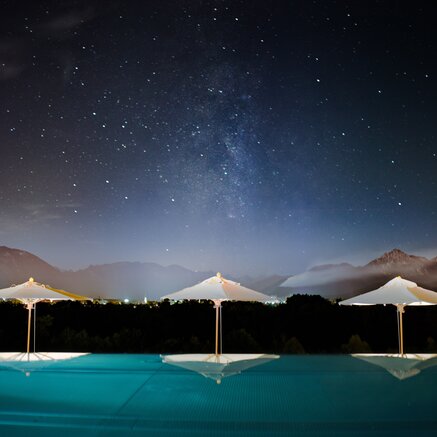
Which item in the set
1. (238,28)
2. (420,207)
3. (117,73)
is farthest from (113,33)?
(420,207)

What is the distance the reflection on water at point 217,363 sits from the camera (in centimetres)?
862

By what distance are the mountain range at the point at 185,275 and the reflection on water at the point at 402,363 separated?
15.2 meters

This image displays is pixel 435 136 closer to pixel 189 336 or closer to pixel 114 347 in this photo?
pixel 189 336

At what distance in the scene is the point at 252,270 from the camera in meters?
22.4

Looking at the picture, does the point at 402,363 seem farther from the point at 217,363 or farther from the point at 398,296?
the point at 217,363

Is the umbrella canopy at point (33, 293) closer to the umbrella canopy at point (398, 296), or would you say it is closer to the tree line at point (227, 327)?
the tree line at point (227, 327)

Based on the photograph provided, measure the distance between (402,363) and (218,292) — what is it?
3.39 meters

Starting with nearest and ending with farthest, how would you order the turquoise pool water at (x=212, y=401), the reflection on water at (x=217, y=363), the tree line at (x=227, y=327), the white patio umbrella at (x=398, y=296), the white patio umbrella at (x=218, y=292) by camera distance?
the turquoise pool water at (x=212, y=401) < the reflection on water at (x=217, y=363) < the white patio umbrella at (x=398, y=296) < the white patio umbrella at (x=218, y=292) < the tree line at (x=227, y=327)

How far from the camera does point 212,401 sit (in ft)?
21.1

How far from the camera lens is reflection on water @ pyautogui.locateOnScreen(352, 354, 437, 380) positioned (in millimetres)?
8666

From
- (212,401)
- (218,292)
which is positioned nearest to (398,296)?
(218,292)

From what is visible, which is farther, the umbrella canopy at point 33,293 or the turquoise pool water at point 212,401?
the umbrella canopy at point 33,293

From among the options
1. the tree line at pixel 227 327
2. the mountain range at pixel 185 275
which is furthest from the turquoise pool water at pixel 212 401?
the mountain range at pixel 185 275

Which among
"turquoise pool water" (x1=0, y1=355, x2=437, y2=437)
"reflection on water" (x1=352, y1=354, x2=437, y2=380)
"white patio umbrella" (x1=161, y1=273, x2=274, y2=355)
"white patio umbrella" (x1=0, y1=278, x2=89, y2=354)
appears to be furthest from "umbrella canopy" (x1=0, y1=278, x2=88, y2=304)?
"reflection on water" (x1=352, y1=354, x2=437, y2=380)
